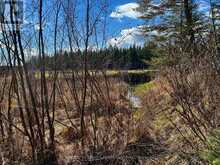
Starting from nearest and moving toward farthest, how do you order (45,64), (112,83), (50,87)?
(45,64) < (50,87) < (112,83)

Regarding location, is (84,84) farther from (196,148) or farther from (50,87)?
(196,148)

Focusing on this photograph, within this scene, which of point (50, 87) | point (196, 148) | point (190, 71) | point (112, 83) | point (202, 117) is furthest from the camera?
point (112, 83)

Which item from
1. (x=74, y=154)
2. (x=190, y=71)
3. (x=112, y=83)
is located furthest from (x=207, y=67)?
(x=112, y=83)

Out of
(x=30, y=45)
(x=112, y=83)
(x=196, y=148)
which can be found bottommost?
(x=196, y=148)

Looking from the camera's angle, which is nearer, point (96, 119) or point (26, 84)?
point (26, 84)

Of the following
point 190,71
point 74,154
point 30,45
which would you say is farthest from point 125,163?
point 30,45

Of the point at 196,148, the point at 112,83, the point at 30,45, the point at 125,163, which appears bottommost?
the point at 125,163

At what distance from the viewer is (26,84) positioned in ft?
19.4

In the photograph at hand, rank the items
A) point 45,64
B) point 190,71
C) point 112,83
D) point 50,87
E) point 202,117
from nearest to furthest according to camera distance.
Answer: point 202,117, point 190,71, point 45,64, point 50,87, point 112,83

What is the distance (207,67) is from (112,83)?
9.26 ft

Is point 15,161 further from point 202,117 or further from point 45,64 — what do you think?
point 202,117

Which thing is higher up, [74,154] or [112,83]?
[112,83]

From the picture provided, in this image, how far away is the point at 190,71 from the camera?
5840mm

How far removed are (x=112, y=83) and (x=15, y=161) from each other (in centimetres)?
289
